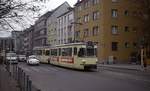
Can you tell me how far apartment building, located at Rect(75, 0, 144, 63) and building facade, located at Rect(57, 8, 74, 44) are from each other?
15.4 meters

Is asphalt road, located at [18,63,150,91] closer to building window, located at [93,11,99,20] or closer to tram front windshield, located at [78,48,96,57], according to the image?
tram front windshield, located at [78,48,96,57]

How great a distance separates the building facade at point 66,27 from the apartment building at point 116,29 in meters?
15.4

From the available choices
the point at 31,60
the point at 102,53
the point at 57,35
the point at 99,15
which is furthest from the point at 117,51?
the point at 57,35

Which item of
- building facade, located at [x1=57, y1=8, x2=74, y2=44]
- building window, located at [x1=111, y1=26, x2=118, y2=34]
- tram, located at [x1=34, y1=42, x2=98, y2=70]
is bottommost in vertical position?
tram, located at [x1=34, y1=42, x2=98, y2=70]

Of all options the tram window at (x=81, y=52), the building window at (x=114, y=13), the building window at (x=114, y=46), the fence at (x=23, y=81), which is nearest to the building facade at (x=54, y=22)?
the building window at (x=114, y=13)

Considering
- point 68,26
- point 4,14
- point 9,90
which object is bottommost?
point 9,90

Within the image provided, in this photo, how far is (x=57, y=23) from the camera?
110312 mm

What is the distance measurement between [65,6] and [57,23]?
9.34 m

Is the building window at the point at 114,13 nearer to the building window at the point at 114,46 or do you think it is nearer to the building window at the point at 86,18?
the building window at the point at 114,46

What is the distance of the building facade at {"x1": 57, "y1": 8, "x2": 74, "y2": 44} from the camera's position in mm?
92688

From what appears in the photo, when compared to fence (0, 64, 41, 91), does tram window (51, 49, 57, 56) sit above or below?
above

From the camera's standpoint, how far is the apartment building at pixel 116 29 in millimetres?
70875

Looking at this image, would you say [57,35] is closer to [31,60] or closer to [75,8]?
[75,8]

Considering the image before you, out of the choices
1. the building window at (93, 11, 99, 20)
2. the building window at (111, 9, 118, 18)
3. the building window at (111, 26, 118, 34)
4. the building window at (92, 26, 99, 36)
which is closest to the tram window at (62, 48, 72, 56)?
the building window at (111, 26, 118, 34)
